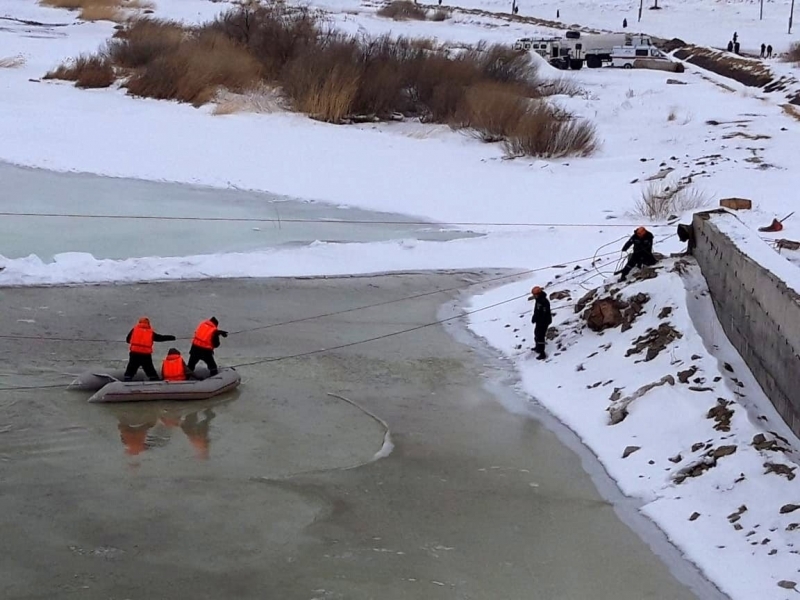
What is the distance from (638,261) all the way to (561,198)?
10.4 metres

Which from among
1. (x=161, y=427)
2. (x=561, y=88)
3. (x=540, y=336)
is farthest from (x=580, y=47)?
(x=161, y=427)

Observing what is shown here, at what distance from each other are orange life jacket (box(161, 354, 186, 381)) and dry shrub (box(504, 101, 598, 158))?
19.3 m

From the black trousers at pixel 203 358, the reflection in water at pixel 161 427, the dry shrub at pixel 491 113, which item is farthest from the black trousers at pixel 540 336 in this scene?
the dry shrub at pixel 491 113

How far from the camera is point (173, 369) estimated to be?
12.0m

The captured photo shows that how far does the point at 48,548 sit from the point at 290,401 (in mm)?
4337

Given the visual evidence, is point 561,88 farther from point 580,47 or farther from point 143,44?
point 143,44

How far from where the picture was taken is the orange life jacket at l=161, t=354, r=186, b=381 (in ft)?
39.4

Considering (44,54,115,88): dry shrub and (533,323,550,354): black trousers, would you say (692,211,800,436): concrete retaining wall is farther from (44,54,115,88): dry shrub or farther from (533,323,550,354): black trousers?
(44,54,115,88): dry shrub

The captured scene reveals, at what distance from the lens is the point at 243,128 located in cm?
3328

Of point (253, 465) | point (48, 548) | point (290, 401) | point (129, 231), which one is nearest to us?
point (48, 548)

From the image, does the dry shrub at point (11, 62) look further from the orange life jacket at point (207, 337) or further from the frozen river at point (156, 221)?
the orange life jacket at point (207, 337)

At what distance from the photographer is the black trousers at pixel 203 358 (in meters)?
12.4

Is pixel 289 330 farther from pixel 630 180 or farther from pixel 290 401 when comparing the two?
pixel 630 180

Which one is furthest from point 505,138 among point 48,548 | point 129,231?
point 48,548
